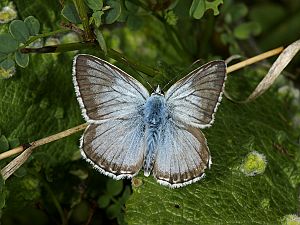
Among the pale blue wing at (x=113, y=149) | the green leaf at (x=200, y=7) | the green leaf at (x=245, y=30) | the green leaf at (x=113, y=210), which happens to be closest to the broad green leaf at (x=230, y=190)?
the pale blue wing at (x=113, y=149)

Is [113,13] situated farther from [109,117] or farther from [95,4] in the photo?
[109,117]

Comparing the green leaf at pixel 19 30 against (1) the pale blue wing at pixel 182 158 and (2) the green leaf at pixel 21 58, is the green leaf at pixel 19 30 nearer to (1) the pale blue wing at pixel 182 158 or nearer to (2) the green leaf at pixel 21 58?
(2) the green leaf at pixel 21 58

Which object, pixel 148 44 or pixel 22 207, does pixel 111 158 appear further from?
pixel 148 44

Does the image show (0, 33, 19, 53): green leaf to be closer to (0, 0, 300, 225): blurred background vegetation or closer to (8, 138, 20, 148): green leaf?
(0, 0, 300, 225): blurred background vegetation

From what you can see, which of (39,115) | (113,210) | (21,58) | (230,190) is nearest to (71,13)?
(21,58)

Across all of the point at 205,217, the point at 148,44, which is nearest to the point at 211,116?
the point at 205,217

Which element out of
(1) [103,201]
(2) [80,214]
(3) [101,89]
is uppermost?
(3) [101,89]
